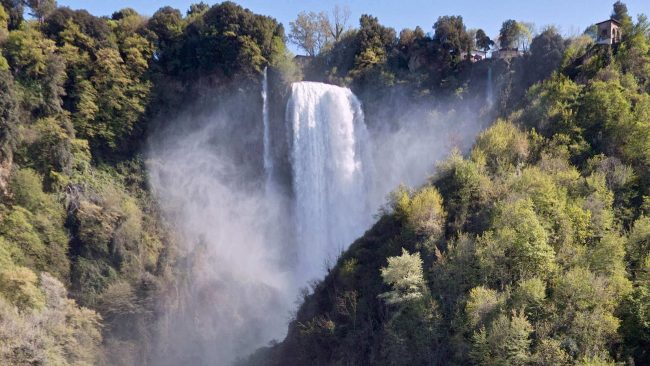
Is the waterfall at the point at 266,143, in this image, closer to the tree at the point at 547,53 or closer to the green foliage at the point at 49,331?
the green foliage at the point at 49,331

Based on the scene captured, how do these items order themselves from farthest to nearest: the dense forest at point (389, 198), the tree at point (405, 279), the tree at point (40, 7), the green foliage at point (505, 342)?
the tree at point (40, 7) < the tree at point (405, 279) < the dense forest at point (389, 198) < the green foliage at point (505, 342)

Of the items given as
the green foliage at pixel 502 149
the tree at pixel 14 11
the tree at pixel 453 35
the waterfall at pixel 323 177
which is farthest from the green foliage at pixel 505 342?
the tree at pixel 14 11

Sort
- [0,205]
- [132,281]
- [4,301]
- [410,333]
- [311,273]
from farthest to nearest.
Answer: [311,273] < [132,281] < [0,205] < [4,301] < [410,333]

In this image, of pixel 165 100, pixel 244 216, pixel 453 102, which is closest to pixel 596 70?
pixel 453 102

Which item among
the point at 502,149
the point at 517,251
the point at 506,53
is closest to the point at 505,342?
the point at 517,251

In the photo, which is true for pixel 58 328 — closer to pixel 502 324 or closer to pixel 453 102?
pixel 502 324

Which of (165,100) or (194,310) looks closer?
(194,310)

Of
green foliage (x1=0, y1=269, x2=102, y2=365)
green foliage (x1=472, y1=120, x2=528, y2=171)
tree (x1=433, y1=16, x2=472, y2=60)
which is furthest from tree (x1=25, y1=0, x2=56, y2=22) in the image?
green foliage (x1=472, y1=120, x2=528, y2=171)
